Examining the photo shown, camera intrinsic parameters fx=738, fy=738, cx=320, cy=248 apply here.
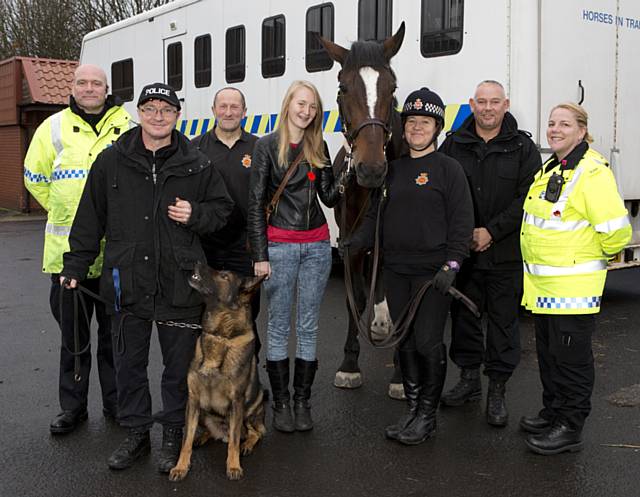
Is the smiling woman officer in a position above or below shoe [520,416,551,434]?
above

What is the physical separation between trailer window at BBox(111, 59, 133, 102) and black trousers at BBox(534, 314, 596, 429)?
10529mm

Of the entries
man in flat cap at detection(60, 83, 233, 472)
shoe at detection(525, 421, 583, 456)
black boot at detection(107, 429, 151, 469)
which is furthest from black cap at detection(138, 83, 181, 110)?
shoe at detection(525, 421, 583, 456)

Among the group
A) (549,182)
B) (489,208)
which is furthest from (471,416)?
(549,182)

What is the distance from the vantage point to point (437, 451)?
4.23 m

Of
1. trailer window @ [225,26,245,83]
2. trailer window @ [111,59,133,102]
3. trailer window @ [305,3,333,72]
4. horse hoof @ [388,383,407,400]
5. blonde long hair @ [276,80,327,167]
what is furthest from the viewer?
trailer window @ [111,59,133,102]

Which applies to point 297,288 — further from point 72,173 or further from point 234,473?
point 72,173

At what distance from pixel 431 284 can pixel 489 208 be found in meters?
0.86

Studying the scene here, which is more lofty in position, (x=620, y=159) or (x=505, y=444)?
(x=620, y=159)

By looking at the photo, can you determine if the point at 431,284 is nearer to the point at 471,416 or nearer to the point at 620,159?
the point at 471,416

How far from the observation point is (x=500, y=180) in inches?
183

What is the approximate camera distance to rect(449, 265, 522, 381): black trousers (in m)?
4.71

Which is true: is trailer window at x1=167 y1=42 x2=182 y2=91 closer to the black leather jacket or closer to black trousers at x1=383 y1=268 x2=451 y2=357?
the black leather jacket

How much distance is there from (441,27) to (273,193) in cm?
392

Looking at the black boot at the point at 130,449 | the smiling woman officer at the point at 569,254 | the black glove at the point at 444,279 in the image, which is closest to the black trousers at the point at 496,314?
the smiling woman officer at the point at 569,254
